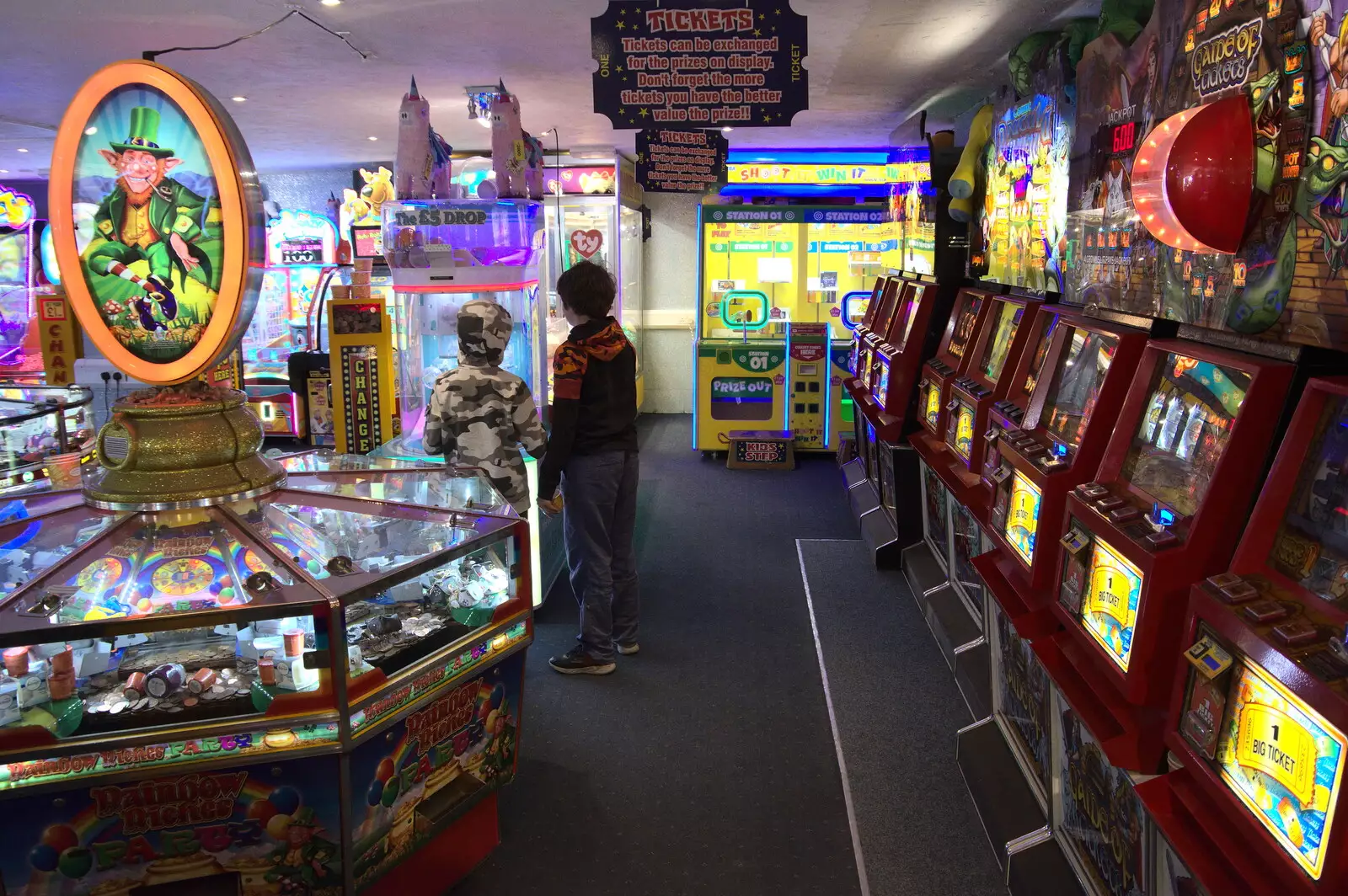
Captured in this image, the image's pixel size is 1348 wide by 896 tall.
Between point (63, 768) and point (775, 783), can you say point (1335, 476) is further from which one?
point (63, 768)

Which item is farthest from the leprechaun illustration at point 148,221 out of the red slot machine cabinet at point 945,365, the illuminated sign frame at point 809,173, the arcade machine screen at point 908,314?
the illuminated sign frame at point 809,173

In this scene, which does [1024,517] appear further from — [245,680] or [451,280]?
[451,280]

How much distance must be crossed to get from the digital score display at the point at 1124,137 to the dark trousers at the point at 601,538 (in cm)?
204

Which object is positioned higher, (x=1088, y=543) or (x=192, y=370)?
(x=192, y=370)

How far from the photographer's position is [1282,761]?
1296 mm

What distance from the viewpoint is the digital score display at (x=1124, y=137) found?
2.52 m

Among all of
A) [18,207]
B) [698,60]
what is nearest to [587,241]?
[698,60]

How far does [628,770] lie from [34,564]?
1854 mm

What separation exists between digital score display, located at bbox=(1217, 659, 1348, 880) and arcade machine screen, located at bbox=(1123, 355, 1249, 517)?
1.50 feet

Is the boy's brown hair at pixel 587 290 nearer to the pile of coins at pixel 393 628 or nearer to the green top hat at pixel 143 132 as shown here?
the pile of coins at pixel 393 628

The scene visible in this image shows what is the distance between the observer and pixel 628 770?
318 centimetres

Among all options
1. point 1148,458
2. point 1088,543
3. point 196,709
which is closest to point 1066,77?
point 1148,458

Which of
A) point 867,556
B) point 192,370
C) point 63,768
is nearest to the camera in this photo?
point 63,768

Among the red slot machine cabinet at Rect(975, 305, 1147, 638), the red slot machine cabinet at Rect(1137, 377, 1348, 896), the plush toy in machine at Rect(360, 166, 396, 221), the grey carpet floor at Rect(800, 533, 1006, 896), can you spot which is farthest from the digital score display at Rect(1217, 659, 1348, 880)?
the plush toy in machine at Rect(360, 166, 396, 221)
